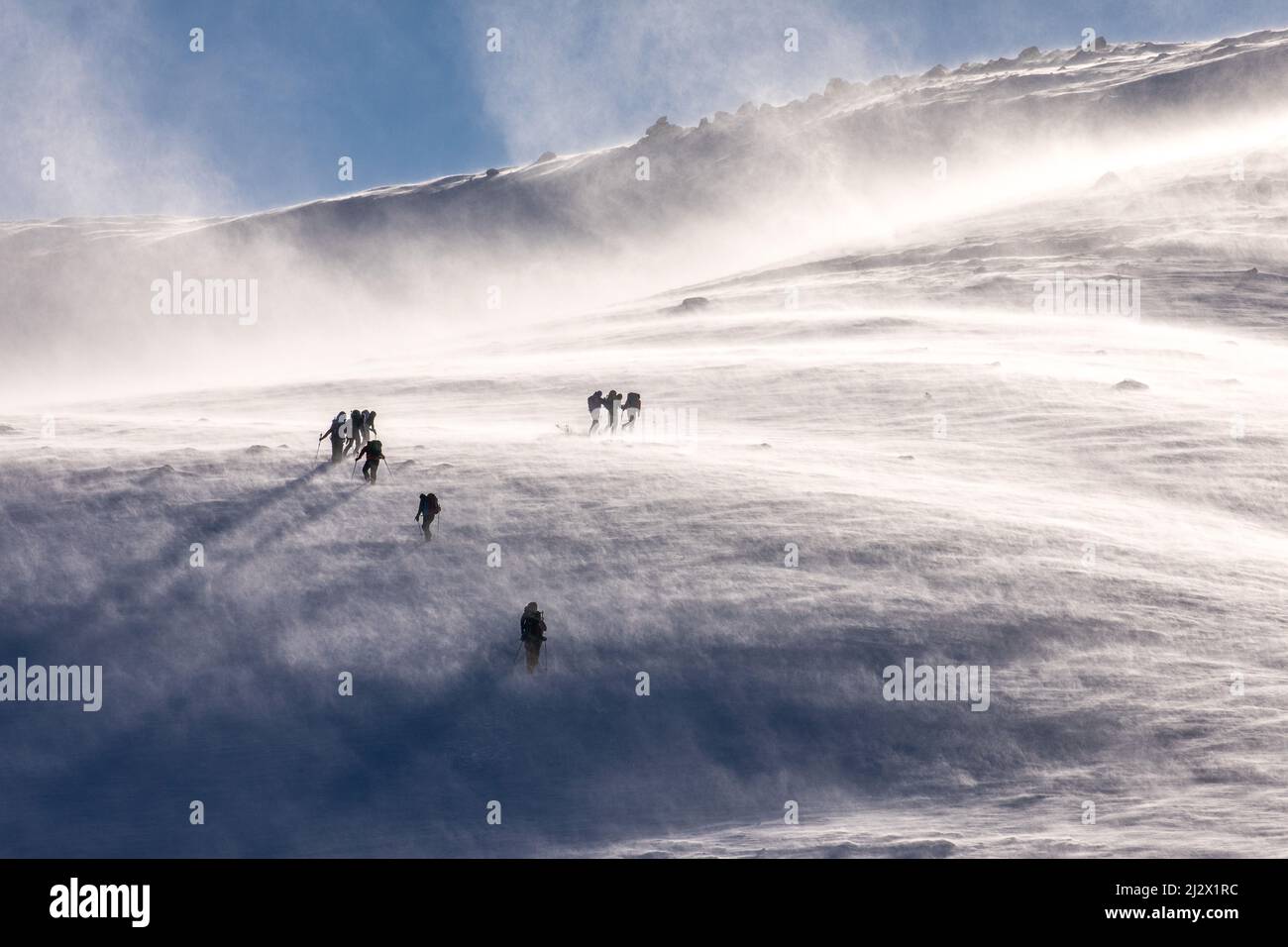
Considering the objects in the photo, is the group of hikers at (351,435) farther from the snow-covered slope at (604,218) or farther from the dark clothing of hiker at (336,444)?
the snow-covered slope at (604,218)

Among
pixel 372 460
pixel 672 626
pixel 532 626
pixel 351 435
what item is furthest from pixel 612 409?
pixel 532 626

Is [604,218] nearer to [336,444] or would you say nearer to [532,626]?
[336,444]

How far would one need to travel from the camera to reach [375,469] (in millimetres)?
29406

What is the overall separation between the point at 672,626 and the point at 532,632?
102 inches

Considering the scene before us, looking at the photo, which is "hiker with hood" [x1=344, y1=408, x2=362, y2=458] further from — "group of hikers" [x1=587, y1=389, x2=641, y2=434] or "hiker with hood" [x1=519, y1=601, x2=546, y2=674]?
"hiker with hood" [x1=519, y1=601, x2=546, y2=674]

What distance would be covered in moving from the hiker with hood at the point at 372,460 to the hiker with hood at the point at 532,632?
747cm

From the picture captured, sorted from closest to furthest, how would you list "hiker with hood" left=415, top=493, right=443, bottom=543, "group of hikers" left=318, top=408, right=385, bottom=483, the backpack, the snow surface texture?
the snow surface texture < the backpack < "hiker with hood" left=415, top=493, right=443, bottom=543 < "group of hikers" left=318, top=408, right=385, bottom=483

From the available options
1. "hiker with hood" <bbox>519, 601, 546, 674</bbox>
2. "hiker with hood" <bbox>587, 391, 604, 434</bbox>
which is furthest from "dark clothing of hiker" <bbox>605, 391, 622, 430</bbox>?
"hiker with hood" <bbox>519, 601, 546, 674</bbox>

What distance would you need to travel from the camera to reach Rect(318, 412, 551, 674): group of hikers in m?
23.0

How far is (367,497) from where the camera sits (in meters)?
28.7

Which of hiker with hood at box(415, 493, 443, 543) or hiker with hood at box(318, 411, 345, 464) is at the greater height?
hiker with hood at box(318, 411, 345, 464)

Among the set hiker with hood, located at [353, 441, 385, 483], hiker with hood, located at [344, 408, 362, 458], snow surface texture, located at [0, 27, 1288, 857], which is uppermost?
hiker with hood, located at [344, 408, 362, 458]

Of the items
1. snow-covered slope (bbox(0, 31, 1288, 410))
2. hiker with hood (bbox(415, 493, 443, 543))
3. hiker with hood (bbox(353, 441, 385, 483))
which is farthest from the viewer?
snow-covered slope (bbox(0, 31, 1288, 410))

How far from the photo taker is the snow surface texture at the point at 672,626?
20.1 metres
